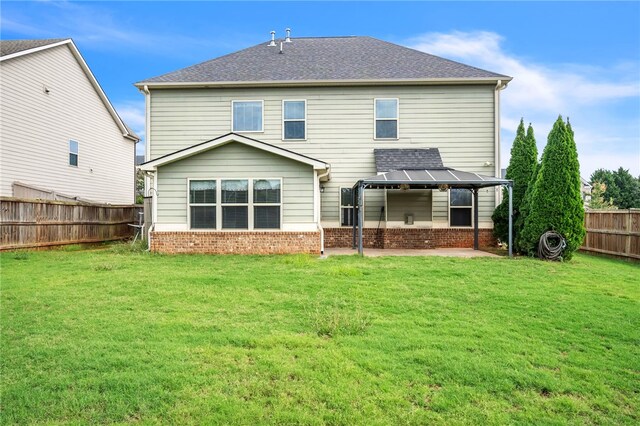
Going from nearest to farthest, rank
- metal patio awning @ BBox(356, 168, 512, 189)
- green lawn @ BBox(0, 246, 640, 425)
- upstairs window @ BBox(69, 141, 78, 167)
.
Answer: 1. green lawn @ BBox(0, 246, 640, 425)
2. metal patio awning @ BBox(356, 168, 512, 189)
3. upstairs window @ BBox(69, 141, 78, 167)

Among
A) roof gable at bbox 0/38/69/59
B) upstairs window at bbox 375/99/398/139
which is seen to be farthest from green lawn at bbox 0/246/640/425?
roof gable at bbox 0/38/69/59

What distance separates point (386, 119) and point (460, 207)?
4.24m

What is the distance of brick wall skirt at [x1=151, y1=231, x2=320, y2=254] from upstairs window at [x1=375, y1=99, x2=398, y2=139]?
209 inches

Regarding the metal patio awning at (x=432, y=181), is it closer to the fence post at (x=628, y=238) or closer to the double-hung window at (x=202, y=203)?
the fence post at (x=628, y=238)

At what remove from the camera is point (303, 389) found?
319 cm

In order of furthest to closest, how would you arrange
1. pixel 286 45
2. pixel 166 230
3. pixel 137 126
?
pixel 137 126 < pixel 286 45 < pixel 166 230

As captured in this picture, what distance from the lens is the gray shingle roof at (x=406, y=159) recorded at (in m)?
13.4

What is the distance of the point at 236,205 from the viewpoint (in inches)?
453

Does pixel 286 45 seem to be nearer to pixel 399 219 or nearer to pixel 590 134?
pixel 399 219

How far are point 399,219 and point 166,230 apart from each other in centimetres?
783

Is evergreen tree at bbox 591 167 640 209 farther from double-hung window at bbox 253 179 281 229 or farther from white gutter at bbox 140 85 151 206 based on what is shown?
white gutter at bbox 140 85 151 206

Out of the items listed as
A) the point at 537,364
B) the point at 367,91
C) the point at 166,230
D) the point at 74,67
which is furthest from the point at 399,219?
the point at 74,67

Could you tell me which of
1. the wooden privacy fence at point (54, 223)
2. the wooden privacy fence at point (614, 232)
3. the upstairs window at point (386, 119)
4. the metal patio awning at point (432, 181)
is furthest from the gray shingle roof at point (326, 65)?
the wooden privacy fence at point (614, 232)

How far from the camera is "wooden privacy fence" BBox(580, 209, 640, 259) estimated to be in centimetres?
1173
